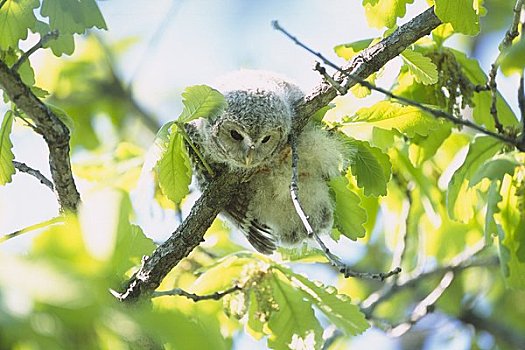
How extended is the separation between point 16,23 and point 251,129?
100 centimetres

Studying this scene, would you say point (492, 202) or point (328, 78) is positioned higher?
point (328, 78)

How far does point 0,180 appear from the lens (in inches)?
96.8

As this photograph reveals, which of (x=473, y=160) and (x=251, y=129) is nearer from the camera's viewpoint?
(x=473, y=160)

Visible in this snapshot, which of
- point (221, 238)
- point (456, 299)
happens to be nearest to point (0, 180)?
point (221, 238)

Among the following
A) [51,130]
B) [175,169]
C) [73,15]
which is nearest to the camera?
[51,130]

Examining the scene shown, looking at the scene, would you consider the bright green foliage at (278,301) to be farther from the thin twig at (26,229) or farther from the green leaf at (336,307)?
the thin twig at (26,229)

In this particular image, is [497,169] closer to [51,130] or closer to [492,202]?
[492,202]

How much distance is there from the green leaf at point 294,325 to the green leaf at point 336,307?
0.11ft

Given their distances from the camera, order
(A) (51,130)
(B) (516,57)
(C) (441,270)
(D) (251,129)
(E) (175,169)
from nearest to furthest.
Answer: (B) (516,57), (A) (51,130), (E) (175,169), (D) (251,129), (C) (441,270)

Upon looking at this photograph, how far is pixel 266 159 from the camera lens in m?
2.95

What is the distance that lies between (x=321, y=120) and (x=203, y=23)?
8.35ft

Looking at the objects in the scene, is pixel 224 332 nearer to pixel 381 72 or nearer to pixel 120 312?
pixel 381 72

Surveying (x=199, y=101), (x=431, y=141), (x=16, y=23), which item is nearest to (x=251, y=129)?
(x=431, y=141)

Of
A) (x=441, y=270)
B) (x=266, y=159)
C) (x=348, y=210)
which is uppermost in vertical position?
(x=266, y=159)
